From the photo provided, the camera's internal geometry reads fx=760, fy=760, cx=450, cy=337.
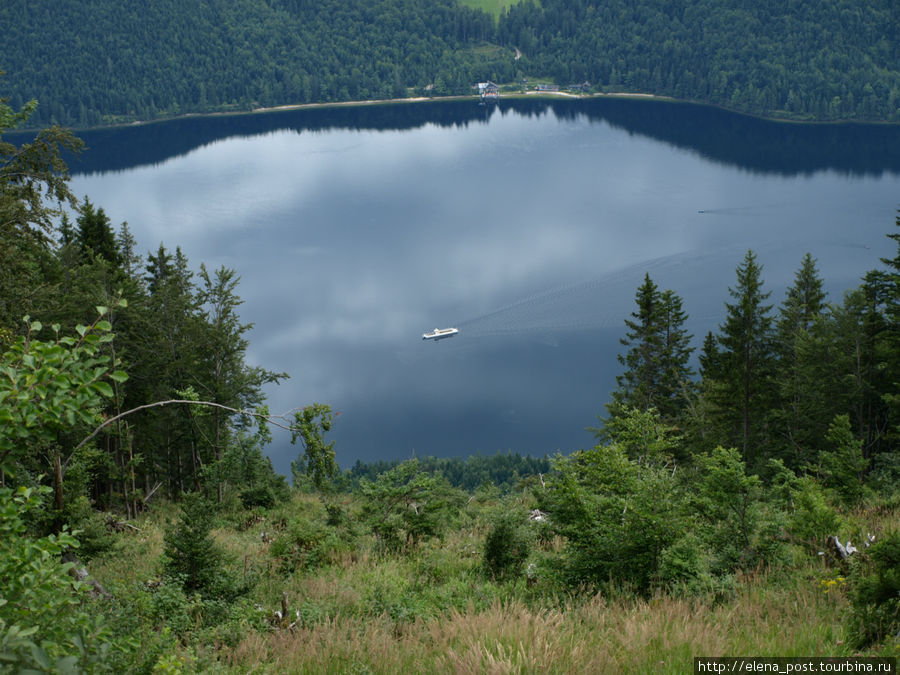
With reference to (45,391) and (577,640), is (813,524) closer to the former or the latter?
(577,640)

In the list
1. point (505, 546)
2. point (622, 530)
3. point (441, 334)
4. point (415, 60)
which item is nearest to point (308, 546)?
point (505, 546)

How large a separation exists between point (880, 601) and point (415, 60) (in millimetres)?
197963

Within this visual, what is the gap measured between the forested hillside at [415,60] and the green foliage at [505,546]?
15441 centimetres

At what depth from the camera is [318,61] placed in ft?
629

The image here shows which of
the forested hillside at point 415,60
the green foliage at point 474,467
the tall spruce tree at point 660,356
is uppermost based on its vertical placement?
the forested hillside at point 415,60

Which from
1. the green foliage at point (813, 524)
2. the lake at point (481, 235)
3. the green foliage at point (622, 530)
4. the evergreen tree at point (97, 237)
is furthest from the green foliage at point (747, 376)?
the evergreen tree at point (97, 237)

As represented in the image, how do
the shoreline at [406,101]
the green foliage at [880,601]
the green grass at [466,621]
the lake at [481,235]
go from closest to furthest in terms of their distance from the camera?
the green grass at [466,621] → the green foliage at [880,601] → the lake at [481,235] → the shoreline at [406,101]

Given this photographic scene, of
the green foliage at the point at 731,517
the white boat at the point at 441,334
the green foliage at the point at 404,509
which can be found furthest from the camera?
the white boat at the point at 441,334

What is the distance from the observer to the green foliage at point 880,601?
5.34m

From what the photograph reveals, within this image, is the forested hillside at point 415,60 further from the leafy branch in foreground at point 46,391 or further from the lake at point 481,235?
the leafy branch in foreground at point 46,391

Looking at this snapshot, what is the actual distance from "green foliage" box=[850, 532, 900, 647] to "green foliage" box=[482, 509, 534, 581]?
4745 mm

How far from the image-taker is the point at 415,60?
18988cm

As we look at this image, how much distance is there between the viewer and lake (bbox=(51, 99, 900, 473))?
58.2m

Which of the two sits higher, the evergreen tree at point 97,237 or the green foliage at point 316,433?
the green foliage at point 316,433
